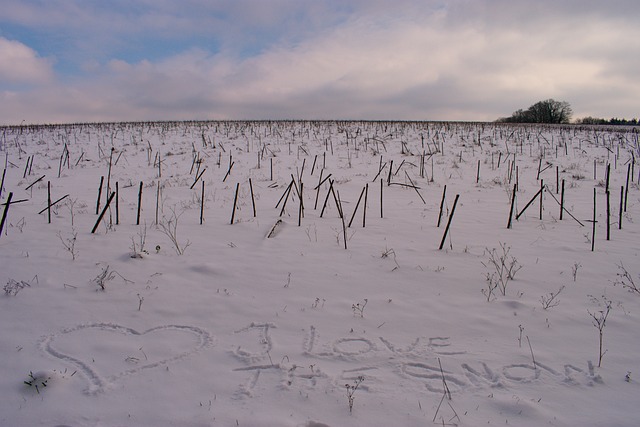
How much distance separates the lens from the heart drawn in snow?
2.84 meters

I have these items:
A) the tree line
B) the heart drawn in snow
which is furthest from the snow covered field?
the tree line

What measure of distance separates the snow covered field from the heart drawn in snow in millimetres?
16

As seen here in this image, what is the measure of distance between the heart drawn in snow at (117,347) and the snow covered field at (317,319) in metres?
0.02

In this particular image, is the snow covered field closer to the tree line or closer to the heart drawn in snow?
the heart drawn in snow

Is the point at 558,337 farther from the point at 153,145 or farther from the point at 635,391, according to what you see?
the point at 153,145

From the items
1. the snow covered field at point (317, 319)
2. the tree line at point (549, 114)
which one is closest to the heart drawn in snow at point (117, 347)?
the snow covered field at point (317, 319)

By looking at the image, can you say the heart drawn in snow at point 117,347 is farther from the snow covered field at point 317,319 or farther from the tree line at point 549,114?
the tree line at point 549,114

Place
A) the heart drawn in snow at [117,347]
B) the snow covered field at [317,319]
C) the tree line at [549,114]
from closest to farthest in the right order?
1. the snow covered field at [317,319]
2. the heart drawn in snow at [117,347]
3. the tree line at [549,114]

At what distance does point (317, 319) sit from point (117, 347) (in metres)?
1.73

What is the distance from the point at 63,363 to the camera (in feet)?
9.51

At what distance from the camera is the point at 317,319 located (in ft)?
11.7

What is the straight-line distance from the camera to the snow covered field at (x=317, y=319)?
252 centimetres

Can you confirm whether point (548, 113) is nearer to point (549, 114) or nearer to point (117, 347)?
point (549, 114)

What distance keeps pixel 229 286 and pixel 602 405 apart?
3401 mm
